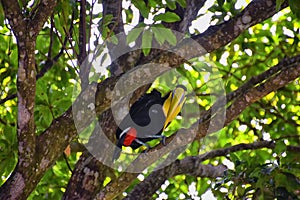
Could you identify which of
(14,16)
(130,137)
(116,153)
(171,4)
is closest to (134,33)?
(171,4)

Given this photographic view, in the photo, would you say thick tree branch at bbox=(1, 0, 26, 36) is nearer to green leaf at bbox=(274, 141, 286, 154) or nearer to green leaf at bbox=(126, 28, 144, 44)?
green leaf at bbox=(126, 28, 144, 44)

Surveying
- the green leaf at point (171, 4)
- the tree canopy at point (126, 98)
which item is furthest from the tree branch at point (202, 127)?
the green leaf at point (171, 4)

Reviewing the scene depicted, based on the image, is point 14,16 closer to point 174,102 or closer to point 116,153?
point 116,153

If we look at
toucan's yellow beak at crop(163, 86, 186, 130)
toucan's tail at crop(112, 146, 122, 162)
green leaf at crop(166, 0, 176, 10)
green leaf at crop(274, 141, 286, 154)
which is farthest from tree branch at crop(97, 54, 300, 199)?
toucan's yellow beak at crop(163, 86, 186, 130)

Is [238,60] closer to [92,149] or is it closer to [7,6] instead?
[92,149]

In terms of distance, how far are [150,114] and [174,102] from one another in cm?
17

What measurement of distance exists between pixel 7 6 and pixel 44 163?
2.40ft

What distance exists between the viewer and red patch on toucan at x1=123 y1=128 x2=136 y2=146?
389 cm

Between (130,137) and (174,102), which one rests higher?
(174,102)

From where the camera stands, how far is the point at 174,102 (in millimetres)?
3963

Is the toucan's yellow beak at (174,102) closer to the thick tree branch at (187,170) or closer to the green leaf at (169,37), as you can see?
the thick tree branch at (187,170)

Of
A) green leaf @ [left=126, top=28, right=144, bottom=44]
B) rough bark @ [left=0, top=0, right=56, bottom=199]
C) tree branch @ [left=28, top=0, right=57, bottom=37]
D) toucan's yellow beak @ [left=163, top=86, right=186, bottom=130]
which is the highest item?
toucan's yellow beak @ [left=163, top=86, right=186, bottom=130]

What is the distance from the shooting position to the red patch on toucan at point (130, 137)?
12.8ft

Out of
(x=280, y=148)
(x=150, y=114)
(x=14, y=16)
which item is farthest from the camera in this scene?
(x=150, y=114)
